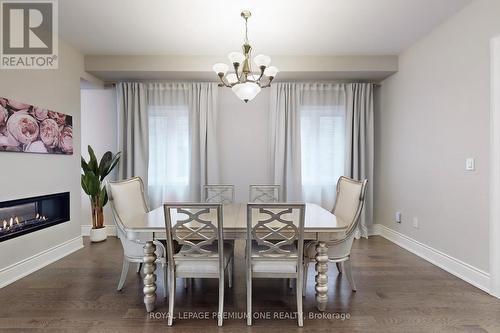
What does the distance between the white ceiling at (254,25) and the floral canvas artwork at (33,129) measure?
1019 millimetres

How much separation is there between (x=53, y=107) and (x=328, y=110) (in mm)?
3827

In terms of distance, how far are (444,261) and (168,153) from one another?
3.91 meters

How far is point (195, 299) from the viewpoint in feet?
7.54

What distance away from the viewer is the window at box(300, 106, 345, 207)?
4.22 metres

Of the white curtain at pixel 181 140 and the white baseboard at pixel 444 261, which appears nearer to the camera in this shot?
the white baseboard at pixel 444 261

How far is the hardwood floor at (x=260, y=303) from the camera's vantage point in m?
1.91

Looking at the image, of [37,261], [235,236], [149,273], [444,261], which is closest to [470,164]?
[444,261]

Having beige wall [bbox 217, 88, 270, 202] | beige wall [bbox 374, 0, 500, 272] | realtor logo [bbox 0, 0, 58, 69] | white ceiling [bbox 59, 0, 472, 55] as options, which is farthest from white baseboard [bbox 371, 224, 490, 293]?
realtor logo [bbox 0, 0, 58, 69]

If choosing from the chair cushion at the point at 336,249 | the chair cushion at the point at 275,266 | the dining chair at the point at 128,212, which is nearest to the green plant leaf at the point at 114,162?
the dining chair at the point at 128,212

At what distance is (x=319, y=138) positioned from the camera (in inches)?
166

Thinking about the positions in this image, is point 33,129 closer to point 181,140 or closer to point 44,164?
point 44,164

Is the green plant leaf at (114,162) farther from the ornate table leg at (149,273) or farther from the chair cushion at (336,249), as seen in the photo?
the chair cushion at (336,249)

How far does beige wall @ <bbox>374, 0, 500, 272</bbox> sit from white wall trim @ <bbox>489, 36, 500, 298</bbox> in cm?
7

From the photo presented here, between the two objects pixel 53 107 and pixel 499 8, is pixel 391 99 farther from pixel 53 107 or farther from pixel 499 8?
pixel 53 107
